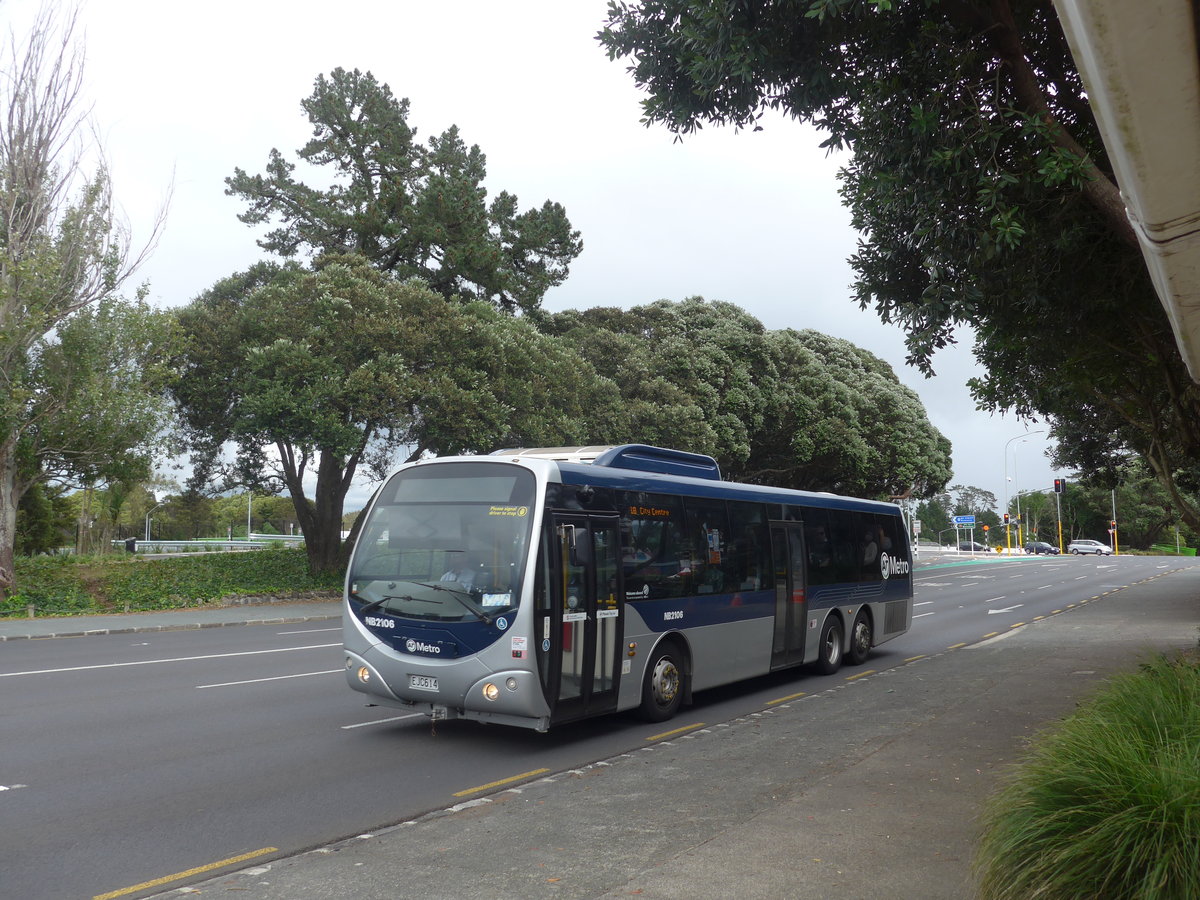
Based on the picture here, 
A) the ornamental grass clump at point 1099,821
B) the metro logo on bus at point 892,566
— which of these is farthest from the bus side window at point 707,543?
the ornamental grass clump at point 1099,821

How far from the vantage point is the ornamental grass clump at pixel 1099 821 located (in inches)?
155

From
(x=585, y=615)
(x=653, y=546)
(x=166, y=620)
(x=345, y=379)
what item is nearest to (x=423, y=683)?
(x=585, y=615)

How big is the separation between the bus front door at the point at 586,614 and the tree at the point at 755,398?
23655mm

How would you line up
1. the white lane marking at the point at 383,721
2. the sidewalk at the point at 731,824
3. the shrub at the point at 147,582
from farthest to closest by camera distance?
1. the shrub at the point at 147,582
2. the white lane marking at the point at 383,721
3. the sidewalk at the point at 731,824

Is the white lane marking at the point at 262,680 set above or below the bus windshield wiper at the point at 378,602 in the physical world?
below

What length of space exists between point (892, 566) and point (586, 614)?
29.5 feet

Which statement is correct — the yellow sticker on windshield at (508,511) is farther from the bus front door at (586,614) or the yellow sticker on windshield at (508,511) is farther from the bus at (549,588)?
the bus front door at (586,614)

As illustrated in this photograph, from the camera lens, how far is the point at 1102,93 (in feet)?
9.36

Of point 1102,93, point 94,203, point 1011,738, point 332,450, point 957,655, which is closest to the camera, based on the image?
point 1102,93

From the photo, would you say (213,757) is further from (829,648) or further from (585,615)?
(829,648)

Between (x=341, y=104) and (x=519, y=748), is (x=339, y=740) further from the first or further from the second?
(x=341, y=104)

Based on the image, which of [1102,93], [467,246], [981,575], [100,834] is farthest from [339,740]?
[981,575]

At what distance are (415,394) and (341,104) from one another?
12307 millimetres

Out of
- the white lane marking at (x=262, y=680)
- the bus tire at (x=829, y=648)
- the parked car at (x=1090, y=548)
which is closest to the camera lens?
the white lane marking at (x=262, y=680)
